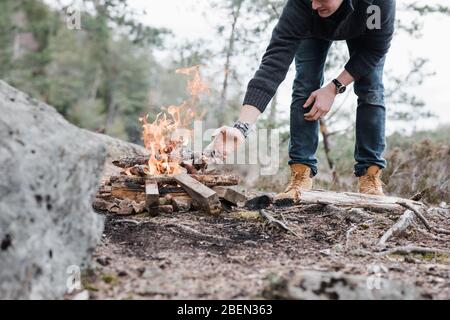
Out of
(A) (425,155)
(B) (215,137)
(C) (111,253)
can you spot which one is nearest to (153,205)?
(B) (215,137)

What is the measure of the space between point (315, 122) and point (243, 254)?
1.85 meters

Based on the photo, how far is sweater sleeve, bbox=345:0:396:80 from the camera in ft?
10.7

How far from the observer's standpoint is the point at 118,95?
88.2 feet

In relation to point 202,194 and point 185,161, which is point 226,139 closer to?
point 202,194

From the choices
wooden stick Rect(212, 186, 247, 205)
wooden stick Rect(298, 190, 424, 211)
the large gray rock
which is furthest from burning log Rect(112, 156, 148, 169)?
the large gray rock

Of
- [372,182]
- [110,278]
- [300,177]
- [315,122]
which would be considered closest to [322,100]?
[315,122]

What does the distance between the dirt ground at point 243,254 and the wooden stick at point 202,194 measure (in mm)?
90

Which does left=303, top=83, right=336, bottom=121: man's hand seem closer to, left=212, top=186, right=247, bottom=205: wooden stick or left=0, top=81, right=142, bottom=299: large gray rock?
left=212, top=186, right=247, bottom=205: wooden stick

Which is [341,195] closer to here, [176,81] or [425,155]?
[425,155]

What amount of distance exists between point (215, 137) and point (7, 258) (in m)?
1.53

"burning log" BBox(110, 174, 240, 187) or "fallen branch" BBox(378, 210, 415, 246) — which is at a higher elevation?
"burning log" BBox(110, 174, 240, 187)

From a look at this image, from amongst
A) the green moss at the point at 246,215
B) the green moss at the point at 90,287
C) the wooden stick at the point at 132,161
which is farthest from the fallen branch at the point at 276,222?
the green moss at the point at 90,287

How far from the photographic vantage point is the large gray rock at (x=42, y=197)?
1611mm

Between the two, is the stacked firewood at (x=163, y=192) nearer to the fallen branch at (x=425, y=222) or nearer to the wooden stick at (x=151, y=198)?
the wooden stick at (x=151, y=198)
